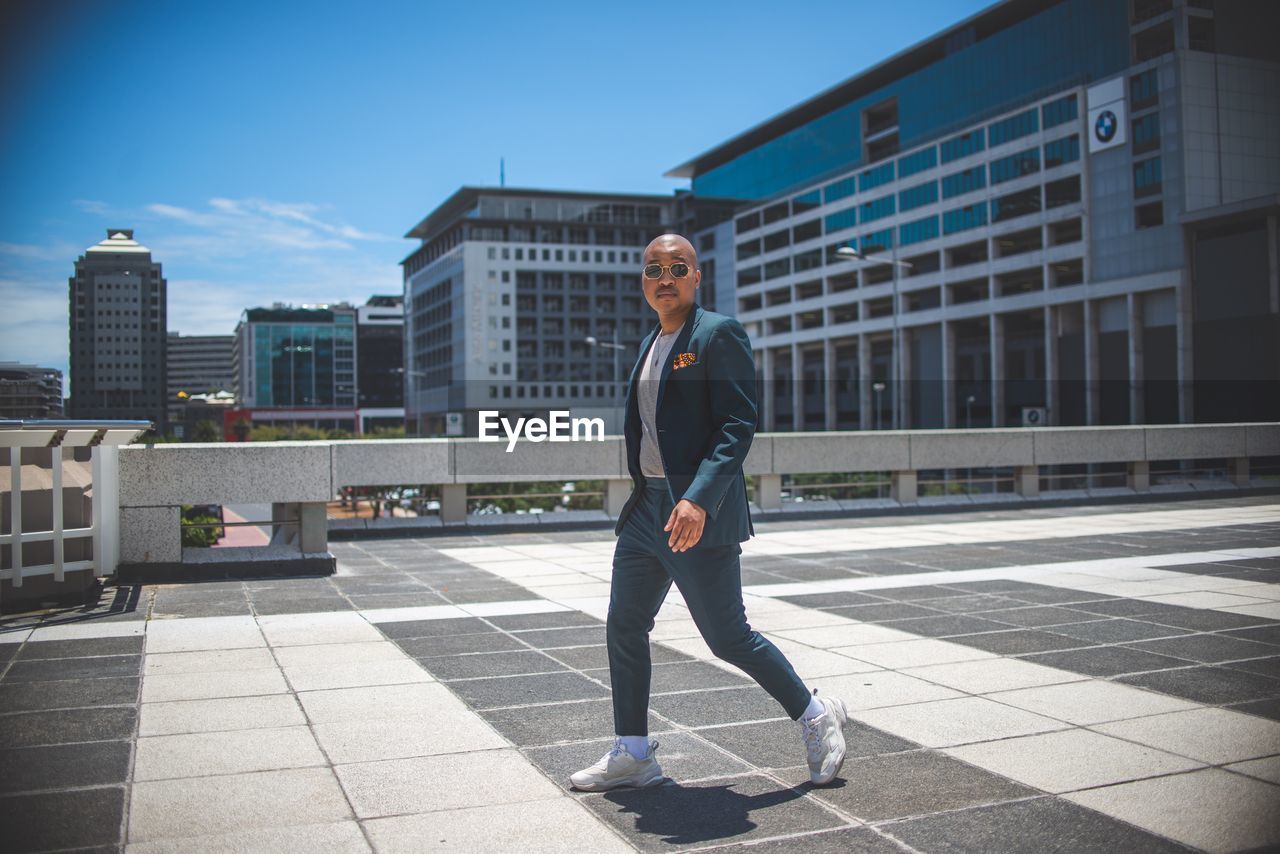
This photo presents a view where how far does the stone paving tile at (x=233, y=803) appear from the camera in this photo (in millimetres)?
3463

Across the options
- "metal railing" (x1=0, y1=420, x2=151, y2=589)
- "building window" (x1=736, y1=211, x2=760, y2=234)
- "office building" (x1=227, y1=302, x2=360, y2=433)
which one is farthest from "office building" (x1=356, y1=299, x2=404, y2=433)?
"metal railing" (x1=0, y1=420, x2=151, y2=589)

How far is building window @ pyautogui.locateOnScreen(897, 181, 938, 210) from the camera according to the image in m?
78.2

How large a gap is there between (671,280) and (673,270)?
1.5 inches

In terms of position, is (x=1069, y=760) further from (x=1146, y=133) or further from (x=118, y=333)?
(x=1146, y=133)

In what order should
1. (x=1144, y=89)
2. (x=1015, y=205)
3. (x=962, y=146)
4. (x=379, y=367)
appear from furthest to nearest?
(x=379, y=367) → (x=962, y=146) → (x=1015, y=205) → (x=1144, y=89)

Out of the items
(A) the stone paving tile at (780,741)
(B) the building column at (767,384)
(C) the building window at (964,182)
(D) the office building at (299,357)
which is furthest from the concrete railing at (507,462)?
(D) the office building at (299,357)

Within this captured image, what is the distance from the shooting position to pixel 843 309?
3504 inches

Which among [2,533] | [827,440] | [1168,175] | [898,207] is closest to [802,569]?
[827,440]

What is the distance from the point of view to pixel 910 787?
3846 mm

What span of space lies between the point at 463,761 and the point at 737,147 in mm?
104402

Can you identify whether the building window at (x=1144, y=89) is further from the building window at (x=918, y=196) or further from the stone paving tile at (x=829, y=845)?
the stone paving tile at (x=829, y=845)

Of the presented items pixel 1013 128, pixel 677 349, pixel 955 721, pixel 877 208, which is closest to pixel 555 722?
pixel 955 721

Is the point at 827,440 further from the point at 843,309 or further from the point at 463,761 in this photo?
the point at 843,309

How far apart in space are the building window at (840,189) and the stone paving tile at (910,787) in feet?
284
